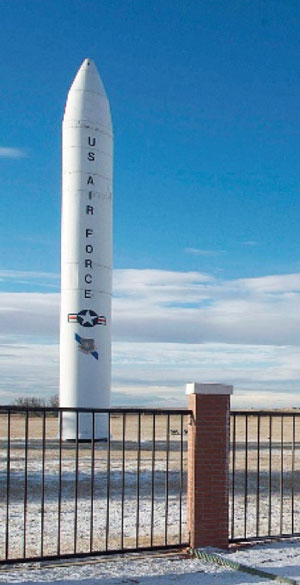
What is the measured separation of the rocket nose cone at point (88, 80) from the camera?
91.2 ft

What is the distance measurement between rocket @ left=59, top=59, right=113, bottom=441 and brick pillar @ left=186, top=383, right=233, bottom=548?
16.9m

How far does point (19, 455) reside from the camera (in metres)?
24.5

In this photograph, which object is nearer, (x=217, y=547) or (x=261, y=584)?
(x=261, y=584)

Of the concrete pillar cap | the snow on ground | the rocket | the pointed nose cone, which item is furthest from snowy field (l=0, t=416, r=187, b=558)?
the pointed nose cone

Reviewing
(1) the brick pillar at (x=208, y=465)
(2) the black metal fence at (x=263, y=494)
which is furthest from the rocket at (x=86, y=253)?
(1) the brick pillar at (x=208, y=465)

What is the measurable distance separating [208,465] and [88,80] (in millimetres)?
21220

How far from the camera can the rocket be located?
1040 inches

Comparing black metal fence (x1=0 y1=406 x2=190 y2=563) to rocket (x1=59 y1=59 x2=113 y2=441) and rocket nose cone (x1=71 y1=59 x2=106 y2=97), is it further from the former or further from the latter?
rocket nose cone (x1=71 y1=59 x2=106 y2=97)

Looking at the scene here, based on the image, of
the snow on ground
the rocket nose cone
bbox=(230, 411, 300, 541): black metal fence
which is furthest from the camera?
the rocket nose cone

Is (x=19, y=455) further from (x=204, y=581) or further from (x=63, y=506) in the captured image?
(x=204, y=581)

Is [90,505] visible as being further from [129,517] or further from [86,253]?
[86,253]

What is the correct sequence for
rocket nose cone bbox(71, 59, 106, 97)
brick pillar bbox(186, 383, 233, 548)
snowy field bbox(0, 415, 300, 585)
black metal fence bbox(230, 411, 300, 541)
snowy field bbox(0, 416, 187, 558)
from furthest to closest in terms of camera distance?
1. rocket nose cone bbox(71, 59, 106, 97)
2. black metal fence bbox(230, 411, 300, 541)
3. snowy field bbox(0, 416, 187, 558)
4. brick pillar bbox(186, 383, 233, 548)
5. snowy field bbox(0, 415, 300, 585)

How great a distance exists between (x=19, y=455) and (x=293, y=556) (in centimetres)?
1663

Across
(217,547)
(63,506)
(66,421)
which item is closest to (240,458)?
(66,421)
